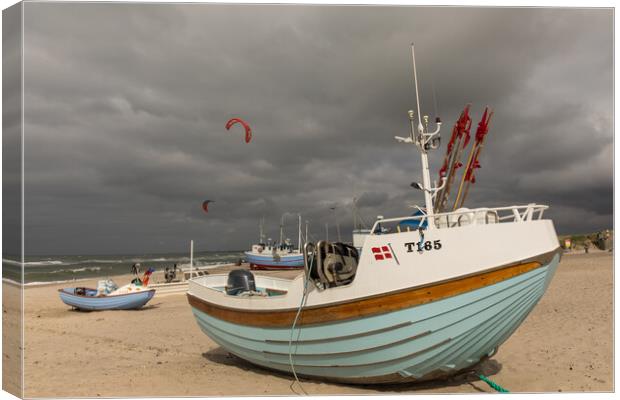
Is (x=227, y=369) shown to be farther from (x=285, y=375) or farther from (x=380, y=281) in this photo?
(x=380, y=281)

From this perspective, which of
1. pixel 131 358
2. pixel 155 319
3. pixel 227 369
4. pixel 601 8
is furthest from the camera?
pixel 155 319

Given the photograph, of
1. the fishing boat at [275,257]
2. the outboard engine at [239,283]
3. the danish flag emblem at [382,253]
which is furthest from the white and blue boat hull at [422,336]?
the fishing boat at [275,257]

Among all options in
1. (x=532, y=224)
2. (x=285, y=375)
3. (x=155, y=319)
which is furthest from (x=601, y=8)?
(x=155, y=319)

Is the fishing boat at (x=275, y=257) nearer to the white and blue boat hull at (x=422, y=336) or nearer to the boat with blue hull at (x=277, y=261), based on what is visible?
the boat with blue hull at (x=277, y=261)

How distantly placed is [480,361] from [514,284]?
5.42 feet

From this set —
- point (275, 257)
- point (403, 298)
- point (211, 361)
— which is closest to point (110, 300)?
point (211, 361)

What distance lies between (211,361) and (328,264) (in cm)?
466

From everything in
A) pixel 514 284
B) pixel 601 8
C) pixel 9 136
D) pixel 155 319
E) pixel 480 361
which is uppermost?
pixel 601 8

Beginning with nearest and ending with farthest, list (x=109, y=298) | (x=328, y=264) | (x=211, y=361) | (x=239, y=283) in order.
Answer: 1. (x=328, y=264)
2. (x=211, y=361)
3. (x=239, y=283)
4. (x=109, y=298)

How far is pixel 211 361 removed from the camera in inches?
364

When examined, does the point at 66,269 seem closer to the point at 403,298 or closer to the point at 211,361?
the point at 211,361

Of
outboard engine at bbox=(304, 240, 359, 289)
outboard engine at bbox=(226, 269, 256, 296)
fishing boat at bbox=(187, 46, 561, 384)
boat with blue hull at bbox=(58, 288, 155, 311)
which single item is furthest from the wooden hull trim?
boat with blue hull at bbox=(58, 288, 155, 311)

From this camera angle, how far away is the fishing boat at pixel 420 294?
5355 millimetres

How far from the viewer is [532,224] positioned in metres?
5.53
